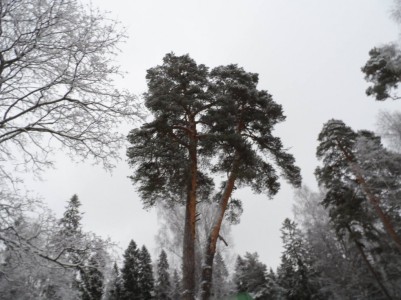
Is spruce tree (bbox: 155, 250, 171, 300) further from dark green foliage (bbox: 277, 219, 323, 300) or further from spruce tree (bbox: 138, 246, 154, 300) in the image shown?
dark green foliage (bbox: 277, 219, 323, 300)

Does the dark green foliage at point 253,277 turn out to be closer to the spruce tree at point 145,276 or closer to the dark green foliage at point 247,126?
the spruce tree at point 145,276

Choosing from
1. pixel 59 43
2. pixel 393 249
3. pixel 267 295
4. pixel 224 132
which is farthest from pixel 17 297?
pixel 267 295

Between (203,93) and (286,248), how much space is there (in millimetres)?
29858

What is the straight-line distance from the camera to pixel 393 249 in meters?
21.5

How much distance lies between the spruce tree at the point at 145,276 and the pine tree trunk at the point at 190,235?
31142 mm

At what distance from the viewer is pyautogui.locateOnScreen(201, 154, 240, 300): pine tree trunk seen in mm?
8180

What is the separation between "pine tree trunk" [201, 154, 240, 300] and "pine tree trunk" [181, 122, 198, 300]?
34 cm

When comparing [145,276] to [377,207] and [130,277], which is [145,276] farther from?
[377,207]

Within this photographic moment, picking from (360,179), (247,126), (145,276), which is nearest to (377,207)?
(360,179)

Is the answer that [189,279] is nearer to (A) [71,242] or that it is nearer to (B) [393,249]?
(A) [71,242]

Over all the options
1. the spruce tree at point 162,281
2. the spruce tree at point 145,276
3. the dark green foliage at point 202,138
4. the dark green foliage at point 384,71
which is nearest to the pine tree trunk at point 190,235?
the dark green foliage at point 202,138

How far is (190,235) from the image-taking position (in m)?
9.03

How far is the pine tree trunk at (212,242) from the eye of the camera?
818cm

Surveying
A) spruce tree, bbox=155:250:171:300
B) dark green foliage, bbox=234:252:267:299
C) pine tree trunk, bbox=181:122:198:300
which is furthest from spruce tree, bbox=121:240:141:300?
pine tree trunk, bbox=181:122:198:300
